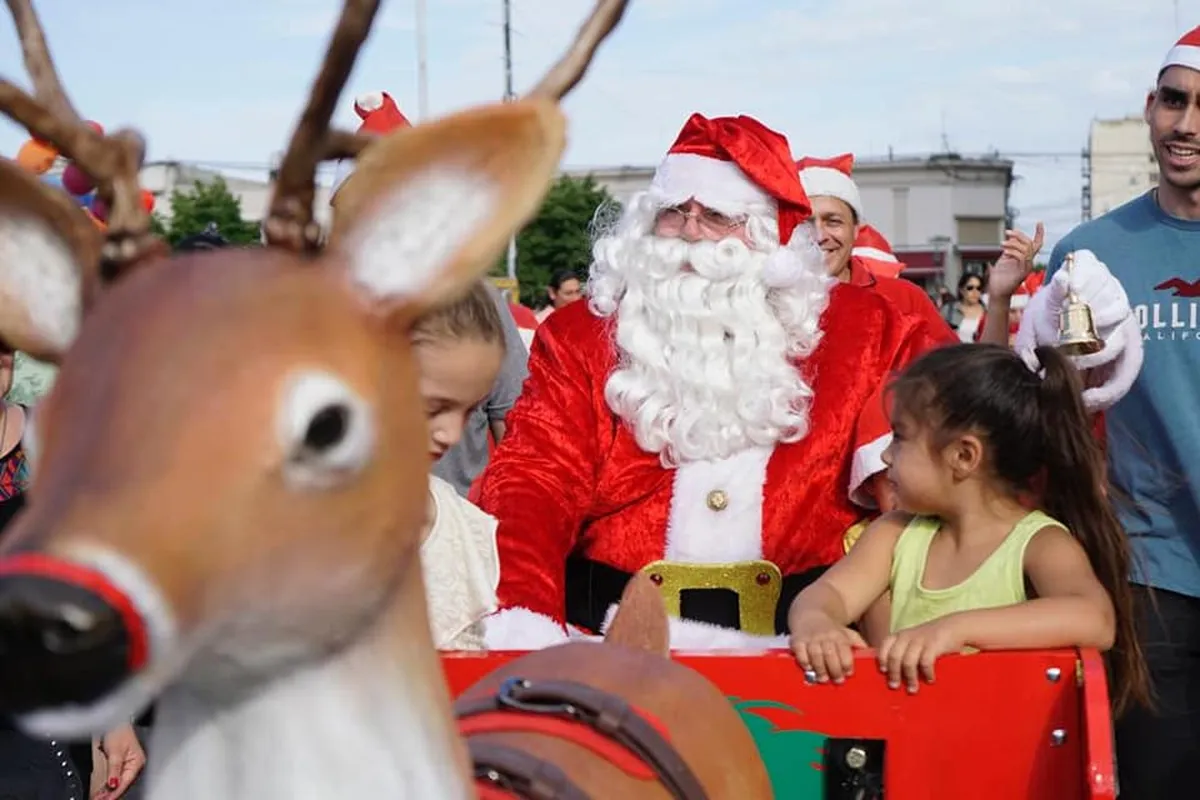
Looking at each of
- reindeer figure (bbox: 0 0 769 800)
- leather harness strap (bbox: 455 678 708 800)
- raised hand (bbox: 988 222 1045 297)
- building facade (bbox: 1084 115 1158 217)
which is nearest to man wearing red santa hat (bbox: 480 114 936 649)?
raised hand (bbox: 988 222 1045 297)

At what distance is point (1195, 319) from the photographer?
3473 mm

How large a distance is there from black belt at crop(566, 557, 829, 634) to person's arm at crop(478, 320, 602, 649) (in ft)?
0.30

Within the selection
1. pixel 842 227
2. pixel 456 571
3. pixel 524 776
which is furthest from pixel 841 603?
pixel 842 227

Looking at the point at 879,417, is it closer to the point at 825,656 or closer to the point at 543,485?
the point at 543,485

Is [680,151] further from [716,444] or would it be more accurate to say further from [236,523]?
[236,523]

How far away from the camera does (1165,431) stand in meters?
3.48

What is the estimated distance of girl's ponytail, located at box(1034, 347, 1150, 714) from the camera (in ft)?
9.82

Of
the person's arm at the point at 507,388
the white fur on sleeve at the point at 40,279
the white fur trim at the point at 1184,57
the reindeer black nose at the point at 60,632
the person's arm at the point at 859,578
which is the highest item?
the white fur trim at the point at 1184,57

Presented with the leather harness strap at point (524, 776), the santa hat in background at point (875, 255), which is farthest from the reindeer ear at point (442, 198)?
the santa hat in background at point (875, 255)

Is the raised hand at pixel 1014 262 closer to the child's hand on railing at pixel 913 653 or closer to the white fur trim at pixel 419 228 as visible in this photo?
the child's hand on railing at pixel 913 653

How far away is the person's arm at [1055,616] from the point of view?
2.75 m

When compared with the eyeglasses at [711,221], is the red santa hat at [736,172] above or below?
above

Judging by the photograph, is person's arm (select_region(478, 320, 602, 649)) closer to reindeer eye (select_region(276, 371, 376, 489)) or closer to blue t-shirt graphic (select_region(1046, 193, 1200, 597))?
blue t-shirt graphic (select_region(1046, 193, 1200, 597))

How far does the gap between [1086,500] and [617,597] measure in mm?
1115
